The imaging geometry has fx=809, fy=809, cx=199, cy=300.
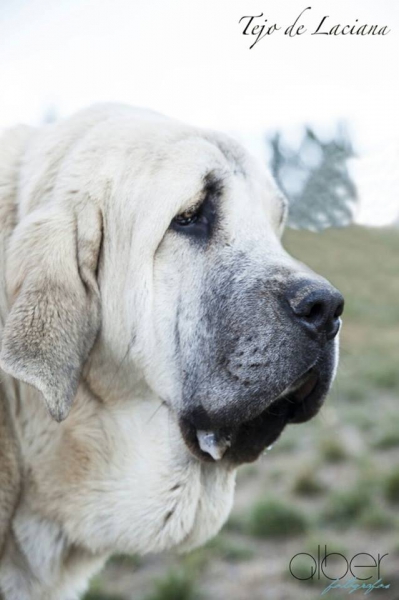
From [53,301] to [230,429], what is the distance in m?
0.67

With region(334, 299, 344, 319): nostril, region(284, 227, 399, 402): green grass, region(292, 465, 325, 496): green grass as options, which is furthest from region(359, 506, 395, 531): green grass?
region(284, 227, 399, 402): green grass

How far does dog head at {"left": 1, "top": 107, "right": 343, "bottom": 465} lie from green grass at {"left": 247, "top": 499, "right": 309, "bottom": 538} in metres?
1.98

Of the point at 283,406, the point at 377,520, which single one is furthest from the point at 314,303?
the point at 377,520

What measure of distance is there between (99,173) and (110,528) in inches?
44.3

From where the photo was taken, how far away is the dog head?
2.36m

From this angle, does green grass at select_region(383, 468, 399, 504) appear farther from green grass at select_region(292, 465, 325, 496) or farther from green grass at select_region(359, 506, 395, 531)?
green grass at select_region(292, 465, 325, 496)

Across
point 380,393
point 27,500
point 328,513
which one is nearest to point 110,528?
point 27,500

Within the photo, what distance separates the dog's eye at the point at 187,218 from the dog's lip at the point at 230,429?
596 millimetres

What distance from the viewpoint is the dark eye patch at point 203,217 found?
255 cm

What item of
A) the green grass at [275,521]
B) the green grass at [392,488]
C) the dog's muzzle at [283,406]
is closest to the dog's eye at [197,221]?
the dog's muzzle at [283,406]

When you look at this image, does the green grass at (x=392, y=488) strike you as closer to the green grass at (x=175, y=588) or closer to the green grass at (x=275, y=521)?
the green grass at (x=275, y=521)

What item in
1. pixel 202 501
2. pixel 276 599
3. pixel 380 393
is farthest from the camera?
pixel 380 393

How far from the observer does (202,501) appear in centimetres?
271

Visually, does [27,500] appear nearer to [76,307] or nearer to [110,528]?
[110,528]
